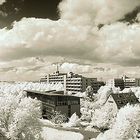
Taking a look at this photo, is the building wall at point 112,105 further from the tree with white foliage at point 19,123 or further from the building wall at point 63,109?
the tree with white foliage at point 19,123

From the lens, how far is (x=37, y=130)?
54312mm

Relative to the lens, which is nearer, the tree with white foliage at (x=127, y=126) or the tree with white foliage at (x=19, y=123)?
the tree with white foliage at (x=19, y=123)

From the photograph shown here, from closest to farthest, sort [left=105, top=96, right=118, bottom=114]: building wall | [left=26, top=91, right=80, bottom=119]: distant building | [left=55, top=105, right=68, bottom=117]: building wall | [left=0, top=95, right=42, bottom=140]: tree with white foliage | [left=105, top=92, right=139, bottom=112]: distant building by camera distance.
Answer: [left=0, top=95, right=42, bottom=140]: tree with white foliage → [left=105, top=96, right=118, bottom=114]: building wall → [left=105, top=92, right=139, bottom=112]: distant building → [left=55, top=105, right=68, bottom=117]: building wall → [left=26, top=91, right=80, bottom=119]: distant building

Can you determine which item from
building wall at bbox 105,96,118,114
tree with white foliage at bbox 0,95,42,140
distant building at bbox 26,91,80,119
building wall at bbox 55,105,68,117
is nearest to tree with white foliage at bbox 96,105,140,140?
tree with white foliage at bbox 0,95,42,140

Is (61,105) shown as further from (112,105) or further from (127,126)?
(127,126)

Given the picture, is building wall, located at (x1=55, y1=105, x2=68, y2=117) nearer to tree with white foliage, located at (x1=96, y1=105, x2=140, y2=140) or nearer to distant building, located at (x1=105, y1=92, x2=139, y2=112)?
distant building, located at (x1=105, y1=92, x2=139, y2=112)

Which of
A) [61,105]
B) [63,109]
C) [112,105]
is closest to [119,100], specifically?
[112,105]

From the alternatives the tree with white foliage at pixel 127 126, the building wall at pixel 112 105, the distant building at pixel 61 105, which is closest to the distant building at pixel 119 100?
the building wall at pixel 112 105

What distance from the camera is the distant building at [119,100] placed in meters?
101

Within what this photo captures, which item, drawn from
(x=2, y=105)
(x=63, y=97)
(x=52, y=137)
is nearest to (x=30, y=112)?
(x=2, y=105)

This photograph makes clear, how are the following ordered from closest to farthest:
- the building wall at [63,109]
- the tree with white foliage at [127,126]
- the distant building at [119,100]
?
the tree with white foliage at [127,126] < the distant building at [119,100] < the building wall at [63,109]

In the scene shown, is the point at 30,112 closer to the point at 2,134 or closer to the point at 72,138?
the point at 2,134

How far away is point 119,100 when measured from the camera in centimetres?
10394

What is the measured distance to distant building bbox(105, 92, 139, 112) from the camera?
332 feet
